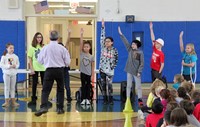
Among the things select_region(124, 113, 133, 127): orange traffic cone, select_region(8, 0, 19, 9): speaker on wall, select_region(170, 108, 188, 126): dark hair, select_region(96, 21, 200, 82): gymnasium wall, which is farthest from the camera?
select_region(96, 21, 200, 82): gymnasium wall

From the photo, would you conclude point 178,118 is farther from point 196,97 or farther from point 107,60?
point 107,60

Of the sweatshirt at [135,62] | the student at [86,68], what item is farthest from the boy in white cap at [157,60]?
the student at [86,68]

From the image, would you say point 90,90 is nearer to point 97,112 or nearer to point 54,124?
point 97,112

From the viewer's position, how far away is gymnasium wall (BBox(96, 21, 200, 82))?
13.6 meters

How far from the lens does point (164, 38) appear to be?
13.7 meters

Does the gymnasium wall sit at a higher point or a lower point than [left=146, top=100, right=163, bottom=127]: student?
higher

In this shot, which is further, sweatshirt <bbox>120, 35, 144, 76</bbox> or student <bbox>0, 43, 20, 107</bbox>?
student <bbox>0, 43, 20, 107</bbox>

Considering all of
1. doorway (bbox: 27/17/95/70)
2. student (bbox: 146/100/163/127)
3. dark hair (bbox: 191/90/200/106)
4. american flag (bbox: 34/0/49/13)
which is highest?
american flag (bbox: 34/0/49/13)

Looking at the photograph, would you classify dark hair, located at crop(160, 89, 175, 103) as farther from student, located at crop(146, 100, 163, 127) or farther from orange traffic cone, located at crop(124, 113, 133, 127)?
orange traffic cone, located at crop(124, 113, 133, 127)

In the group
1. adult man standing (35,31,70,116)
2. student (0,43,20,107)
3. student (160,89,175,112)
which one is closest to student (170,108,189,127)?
student (160,89,175,112)

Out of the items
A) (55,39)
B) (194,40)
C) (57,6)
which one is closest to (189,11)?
(194,40)

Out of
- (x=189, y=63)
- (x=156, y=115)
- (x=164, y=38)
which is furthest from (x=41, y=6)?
(x=156, y=115)

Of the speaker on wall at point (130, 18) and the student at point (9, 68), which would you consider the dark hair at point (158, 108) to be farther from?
the speaker on wall at point (130, 18)

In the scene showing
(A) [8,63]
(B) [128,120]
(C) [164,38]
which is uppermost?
(C) [164,38]
